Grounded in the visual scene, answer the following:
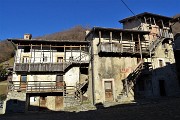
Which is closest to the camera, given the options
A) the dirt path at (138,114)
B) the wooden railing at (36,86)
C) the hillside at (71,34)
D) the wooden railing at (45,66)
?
the dirt path at (138,114)

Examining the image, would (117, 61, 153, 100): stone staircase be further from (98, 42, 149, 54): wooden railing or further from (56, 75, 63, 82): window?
(56, 75, 63, 82): window

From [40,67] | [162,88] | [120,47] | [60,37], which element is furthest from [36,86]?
[60,37]

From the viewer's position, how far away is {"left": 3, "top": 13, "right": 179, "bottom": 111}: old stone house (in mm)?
27312

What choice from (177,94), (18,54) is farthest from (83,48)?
(177,94)

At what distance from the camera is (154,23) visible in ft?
109

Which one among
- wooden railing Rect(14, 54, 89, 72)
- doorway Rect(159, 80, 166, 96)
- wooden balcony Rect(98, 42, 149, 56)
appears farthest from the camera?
doorway Rect(159, 80, 166, 96)

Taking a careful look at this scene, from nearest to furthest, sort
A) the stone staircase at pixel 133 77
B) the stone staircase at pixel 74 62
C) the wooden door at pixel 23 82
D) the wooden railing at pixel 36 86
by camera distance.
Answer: the stone staircase at pixel 133 77, the wooden railing at pixel 36 86, the wooden door at pixel 23 82, the stone staircase at pixel 74 62

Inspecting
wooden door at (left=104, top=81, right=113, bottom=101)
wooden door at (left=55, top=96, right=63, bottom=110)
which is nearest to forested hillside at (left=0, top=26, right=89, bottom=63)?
wooden door at (left=55, top=96, right=63, bottom=110)

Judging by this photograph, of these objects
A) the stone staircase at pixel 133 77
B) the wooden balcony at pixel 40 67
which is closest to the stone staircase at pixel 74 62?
the wooden balcony at pixel 40 67

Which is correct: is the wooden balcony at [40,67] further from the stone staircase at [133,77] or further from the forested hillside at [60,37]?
the forested hillside at [60,37]

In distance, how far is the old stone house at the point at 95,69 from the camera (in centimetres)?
2731

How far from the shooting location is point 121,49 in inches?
1105

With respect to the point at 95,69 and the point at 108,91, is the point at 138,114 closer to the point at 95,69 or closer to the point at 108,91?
the point at 108,91

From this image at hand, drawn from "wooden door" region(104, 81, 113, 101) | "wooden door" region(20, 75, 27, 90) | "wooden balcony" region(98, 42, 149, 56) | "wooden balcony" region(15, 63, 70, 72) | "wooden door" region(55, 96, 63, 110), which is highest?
"wooden balcony" region(98, 42, 149, 56)
